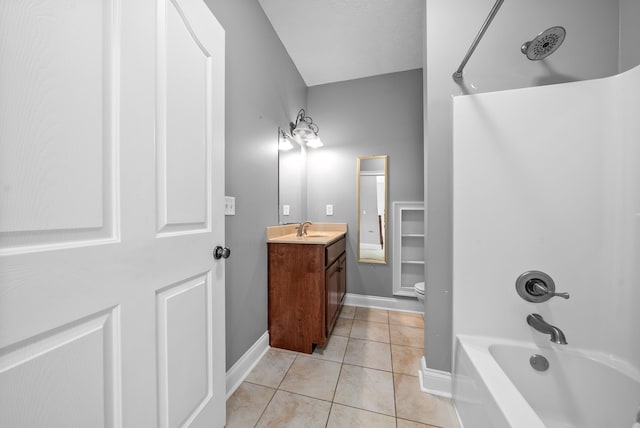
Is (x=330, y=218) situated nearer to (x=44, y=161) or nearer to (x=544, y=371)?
(x=544, y=371)

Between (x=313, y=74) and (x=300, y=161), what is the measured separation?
0.99 metres

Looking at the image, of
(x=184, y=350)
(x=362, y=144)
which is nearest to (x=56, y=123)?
(x=184, y=350)

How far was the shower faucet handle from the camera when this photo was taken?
1080mm

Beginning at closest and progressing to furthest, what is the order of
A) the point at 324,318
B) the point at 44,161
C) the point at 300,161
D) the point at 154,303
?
the point at 44,161
the point at 154,303
the point at 324,318
the point at 300,161

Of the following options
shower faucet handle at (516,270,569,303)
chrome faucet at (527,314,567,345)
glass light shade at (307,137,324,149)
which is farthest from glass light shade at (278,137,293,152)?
Result: chrome faucet at (527,314,567,345)

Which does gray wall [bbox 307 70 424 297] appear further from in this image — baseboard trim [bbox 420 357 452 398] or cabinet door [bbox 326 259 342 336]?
baseboard trim [bbox 420 357 452 398]

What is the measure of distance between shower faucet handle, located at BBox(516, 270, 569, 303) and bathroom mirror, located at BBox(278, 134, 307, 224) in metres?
1.69

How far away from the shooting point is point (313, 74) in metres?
2.50

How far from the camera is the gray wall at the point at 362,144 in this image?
2.42 m

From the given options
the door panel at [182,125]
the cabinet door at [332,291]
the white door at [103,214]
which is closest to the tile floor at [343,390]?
the cabinet door at [332,291]

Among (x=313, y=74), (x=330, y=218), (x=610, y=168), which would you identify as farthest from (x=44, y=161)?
(x=313, y=74)

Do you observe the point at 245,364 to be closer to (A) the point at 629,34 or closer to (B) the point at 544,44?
(B) the point at 544,44

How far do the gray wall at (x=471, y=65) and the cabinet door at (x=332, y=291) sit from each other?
0.73 meters

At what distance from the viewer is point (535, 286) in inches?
43.4
